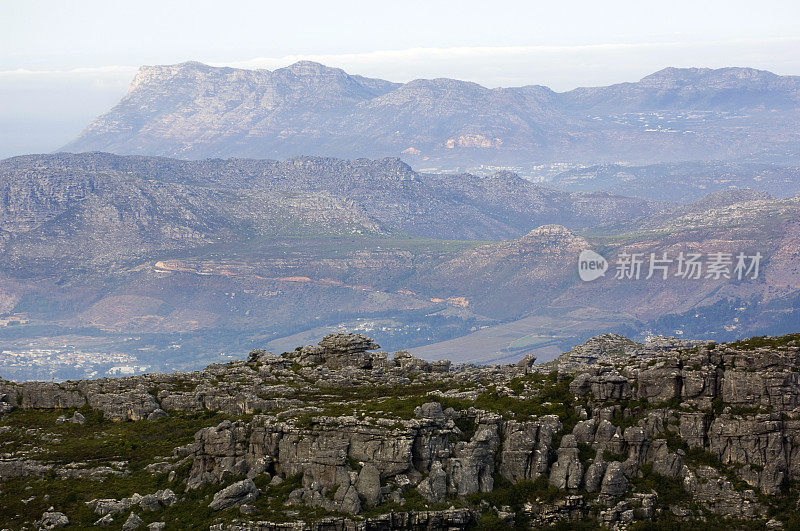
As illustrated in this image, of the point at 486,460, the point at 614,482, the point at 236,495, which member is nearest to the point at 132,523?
the point at 236,495

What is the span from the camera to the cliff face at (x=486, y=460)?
62812mm

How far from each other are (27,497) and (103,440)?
10.3 metres

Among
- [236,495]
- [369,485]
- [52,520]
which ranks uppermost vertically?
[369,485]

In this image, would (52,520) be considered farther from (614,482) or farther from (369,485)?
(614,482)

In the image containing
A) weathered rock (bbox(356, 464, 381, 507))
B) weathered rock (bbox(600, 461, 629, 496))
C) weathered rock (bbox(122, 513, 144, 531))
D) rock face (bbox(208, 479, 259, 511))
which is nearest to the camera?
weathered rock (bbox(356, 464, 381, 507))

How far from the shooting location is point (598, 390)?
234ft

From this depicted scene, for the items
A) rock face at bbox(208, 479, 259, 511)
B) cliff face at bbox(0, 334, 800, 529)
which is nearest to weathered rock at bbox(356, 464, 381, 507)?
cliff face at bbox(0, 334, 800, 529)

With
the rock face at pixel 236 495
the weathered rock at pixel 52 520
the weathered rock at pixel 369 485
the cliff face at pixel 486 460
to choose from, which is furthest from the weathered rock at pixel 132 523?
the weathered rock at pixel 369 485

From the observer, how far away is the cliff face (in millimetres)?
62812

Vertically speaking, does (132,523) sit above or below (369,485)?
below

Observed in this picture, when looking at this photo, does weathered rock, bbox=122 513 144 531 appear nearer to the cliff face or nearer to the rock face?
the cliff face

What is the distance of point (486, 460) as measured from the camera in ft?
217

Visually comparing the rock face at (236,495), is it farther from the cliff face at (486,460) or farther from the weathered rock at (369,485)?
the weathered rock at (369,485)

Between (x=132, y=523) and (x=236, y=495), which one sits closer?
(x=236, y=495)
